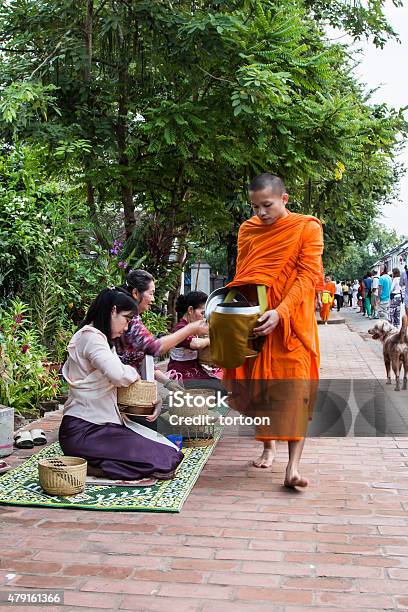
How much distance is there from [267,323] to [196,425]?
61.4 inches

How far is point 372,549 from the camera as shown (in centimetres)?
341

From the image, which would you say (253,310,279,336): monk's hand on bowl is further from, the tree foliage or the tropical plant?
the tree foliage

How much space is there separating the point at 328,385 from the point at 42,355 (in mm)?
4025

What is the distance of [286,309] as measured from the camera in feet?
14.5

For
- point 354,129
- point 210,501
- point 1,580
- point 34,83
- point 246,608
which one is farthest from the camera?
point 354,129

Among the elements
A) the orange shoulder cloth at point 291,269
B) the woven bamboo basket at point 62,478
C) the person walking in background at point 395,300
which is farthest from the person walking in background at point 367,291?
the woven bamboo basket at point 62,478

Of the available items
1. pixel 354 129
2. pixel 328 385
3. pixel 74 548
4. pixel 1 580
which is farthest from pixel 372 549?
pixel 354 129

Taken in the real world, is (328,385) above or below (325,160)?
below

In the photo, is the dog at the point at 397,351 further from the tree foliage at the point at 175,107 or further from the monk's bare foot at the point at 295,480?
the monk's bare foot at the point at 295,480

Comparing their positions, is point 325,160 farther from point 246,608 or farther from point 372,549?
point 246,608

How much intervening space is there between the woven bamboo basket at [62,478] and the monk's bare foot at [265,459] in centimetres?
138

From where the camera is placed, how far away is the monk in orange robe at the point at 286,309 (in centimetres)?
452

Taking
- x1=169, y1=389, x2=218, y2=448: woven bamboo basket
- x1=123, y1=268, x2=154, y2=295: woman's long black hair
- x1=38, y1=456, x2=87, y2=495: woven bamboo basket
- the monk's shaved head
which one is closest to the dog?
x1=169, y1=389, x2=218, y2=448: woven bamboo basket

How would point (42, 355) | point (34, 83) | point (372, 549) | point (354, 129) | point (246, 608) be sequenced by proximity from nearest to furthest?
point (246, 608) < point (372, 549) < point (42, 355) < point (34, 83) < point (354, 129)
